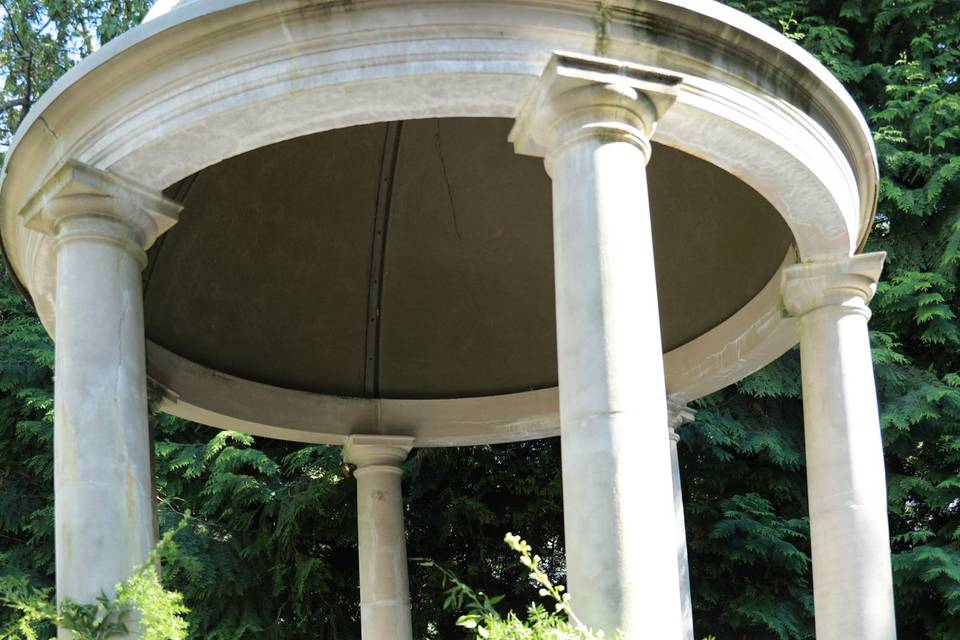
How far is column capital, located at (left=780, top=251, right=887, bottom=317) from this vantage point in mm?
20000

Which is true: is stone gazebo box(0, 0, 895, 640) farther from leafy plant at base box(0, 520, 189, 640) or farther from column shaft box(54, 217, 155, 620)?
leafy plant at base box(0, 520, 189, 640)

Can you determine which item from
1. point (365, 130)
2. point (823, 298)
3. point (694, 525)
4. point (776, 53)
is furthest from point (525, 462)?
point (776, 53)

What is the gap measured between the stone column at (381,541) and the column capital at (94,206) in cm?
1098

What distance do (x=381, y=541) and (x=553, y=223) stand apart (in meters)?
10.8

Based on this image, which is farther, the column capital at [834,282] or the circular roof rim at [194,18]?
the column capital at [834,282]

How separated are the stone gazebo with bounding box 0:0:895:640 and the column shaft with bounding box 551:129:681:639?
3cm

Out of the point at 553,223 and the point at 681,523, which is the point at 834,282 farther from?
the point at 681,523

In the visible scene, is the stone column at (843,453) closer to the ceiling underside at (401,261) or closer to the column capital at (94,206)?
the ceiling underside at (401,261)

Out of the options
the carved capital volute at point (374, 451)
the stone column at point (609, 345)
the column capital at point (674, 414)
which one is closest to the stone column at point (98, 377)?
the stone column at point (609, 345)

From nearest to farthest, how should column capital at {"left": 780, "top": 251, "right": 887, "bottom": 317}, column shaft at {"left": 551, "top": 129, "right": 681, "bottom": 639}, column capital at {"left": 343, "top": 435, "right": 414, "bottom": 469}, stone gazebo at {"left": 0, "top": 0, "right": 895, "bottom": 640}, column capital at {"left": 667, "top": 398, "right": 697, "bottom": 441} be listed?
column shaft at {"left": 551, "top": 129, "right": 681, "bottom": 639}
stone gazebo at {"left": 0, "top": 0, "right": 895, "bottom": 640}
column capital at {"left": 780, "top": 251, "right": 887, "bottom": 317}
column capital at {"left": 667, "top": 398, "right": 697, "bottom": 441}
column capital at {"left": 343, "top": 435, "right": 414, "bottom": 469}

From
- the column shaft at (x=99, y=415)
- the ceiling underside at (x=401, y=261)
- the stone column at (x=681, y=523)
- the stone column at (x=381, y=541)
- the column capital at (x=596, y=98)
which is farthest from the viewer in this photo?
the stone column at (x=381, y=541)

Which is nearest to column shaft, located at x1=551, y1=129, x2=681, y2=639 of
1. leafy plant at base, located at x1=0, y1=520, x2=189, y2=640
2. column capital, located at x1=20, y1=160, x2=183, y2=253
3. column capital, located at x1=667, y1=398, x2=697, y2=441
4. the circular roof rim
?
the circular roof rim

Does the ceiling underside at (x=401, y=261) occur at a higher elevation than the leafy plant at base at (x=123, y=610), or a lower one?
higher

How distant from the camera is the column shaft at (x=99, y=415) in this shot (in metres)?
15.5
